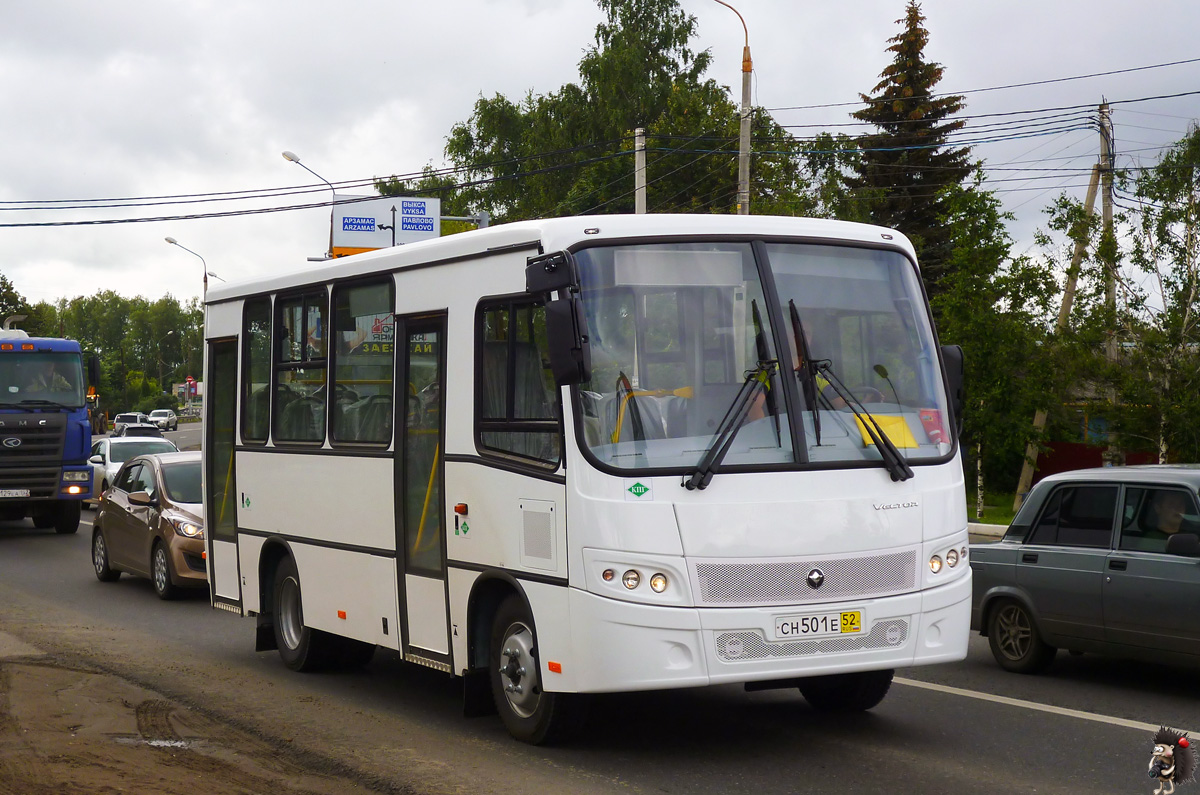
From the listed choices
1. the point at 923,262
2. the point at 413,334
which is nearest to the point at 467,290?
the point at 413,334

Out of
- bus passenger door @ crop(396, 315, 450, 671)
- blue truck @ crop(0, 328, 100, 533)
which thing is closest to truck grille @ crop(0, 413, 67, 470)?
blue truck @ crop(0, 328, 100, 533)

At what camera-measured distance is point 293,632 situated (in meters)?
10.7

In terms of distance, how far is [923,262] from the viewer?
166 ft

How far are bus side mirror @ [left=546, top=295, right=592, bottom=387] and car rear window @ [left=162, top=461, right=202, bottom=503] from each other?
9813mm

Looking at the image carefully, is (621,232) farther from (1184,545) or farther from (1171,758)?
(1184,545)

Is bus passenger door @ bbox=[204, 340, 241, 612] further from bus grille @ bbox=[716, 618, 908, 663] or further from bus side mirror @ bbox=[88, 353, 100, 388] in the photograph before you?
bus side mirror @ bbox=[88, 353, 100, 388]

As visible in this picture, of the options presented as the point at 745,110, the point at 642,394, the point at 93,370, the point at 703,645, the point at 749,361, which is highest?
the point at 745,110

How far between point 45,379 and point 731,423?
64.5ft

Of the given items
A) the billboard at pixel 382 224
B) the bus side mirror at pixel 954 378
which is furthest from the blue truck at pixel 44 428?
the billboard at pixel 382 224

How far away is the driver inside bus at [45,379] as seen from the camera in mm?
23875

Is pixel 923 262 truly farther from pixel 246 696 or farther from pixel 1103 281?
pixel 246 696

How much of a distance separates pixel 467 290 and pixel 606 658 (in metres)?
2.43

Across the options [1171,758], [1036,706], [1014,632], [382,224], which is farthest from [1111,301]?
[382,224]

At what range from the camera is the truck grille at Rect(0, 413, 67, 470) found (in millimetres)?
23234
